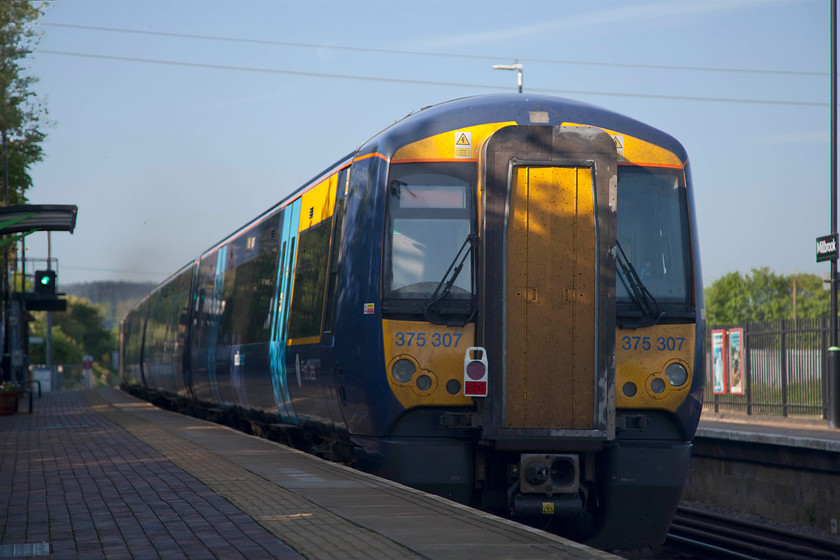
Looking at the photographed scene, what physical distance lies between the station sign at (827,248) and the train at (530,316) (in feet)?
36.2

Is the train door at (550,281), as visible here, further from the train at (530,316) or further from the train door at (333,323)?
the train door at (333,323)

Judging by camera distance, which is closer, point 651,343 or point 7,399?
point 651,343

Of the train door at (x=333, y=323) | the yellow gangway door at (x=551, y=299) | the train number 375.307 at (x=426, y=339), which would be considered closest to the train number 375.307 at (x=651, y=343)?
the yellow gangway door at (x=551, y=299)

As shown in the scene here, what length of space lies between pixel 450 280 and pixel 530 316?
72cm

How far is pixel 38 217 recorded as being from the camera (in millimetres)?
16812

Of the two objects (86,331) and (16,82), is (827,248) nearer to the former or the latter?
(16,82)

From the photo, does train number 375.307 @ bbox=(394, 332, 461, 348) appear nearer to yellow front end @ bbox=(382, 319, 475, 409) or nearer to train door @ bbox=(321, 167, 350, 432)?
yellow front end @ bbox=(382, 319, 475, 409)

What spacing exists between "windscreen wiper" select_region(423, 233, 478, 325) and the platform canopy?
30.7 feet

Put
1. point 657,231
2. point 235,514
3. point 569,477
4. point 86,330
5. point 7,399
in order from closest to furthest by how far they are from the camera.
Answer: point 235,514 → point 569,477 → point 657,231 → point 7,399 → point 86,330

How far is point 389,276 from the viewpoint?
9.20m

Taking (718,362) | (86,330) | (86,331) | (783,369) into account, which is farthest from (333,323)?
(86,330)

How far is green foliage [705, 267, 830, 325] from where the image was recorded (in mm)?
110500

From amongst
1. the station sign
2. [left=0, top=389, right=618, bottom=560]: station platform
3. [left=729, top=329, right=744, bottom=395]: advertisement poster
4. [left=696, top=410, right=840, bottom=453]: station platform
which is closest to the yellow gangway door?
[left=0, top=389, right=618, bottom=560]: station platform

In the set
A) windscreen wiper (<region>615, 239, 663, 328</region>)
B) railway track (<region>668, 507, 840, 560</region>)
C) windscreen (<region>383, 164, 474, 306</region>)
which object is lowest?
railway track (<region>668, 507, 840, 560</region>)
